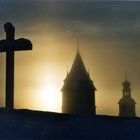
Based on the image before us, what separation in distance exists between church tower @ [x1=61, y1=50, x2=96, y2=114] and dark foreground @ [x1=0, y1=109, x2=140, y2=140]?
3832 centimetres

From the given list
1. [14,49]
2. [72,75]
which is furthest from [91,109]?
[14,49]

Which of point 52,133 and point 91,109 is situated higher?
point 91,109

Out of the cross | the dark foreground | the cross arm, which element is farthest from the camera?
the cross arm

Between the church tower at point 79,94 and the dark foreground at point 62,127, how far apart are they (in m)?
38.3

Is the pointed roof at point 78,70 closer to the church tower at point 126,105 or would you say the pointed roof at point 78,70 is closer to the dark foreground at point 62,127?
the church tower at point 126,105

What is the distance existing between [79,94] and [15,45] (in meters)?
40.6

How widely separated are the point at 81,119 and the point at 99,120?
6.0 inches

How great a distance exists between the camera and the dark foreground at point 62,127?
4156 mm

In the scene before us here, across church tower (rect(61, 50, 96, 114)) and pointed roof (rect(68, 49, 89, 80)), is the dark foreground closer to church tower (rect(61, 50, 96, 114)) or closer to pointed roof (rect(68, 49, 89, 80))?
pointed roof (rect(68, 49, 89, 80))

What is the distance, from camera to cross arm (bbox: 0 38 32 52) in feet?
16.6

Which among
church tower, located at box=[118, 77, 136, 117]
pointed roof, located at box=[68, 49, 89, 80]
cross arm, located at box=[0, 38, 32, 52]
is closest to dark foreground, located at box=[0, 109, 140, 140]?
cross arm, located at box=[0, 38, 32, 52]

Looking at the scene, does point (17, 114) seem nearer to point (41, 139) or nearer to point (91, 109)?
point (41, 139)

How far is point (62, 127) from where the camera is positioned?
4.32 metres

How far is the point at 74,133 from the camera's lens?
13.8ft
